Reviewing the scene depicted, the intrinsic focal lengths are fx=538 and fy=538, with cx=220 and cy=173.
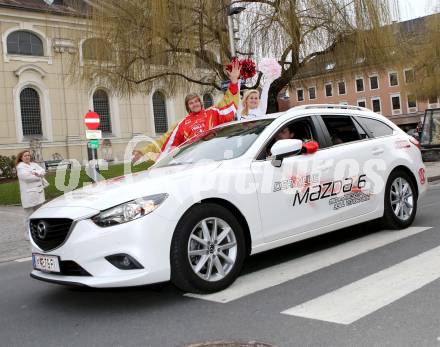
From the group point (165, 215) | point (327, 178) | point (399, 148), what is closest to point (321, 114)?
point (327, 178)

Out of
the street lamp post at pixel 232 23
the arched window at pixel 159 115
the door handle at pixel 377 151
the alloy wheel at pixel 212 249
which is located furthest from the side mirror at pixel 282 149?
the arched window at pixel 159 115

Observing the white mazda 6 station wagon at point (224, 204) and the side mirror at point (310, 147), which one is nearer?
the white mazda 6 station wagon at point (224, 204)

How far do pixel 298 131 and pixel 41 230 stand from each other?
2892 mm

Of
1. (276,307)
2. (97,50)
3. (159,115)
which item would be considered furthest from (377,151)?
(159,115)

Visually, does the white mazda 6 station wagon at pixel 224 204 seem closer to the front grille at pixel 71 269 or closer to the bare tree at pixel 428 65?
the front grille at pixel 71 269

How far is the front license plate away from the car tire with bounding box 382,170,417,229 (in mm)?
3984

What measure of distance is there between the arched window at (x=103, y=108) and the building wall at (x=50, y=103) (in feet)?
1.31

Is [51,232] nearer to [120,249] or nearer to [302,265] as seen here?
[120,249]

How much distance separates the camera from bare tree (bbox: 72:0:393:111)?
48.7 ft

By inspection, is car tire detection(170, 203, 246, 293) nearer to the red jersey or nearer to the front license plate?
the front license plate

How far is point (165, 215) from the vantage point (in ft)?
14.2

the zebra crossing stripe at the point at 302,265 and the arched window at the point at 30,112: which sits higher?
the arched window at the point at 30,112

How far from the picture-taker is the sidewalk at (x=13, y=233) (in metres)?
8.78

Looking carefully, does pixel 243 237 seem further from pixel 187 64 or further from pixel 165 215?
pixel 187 64
